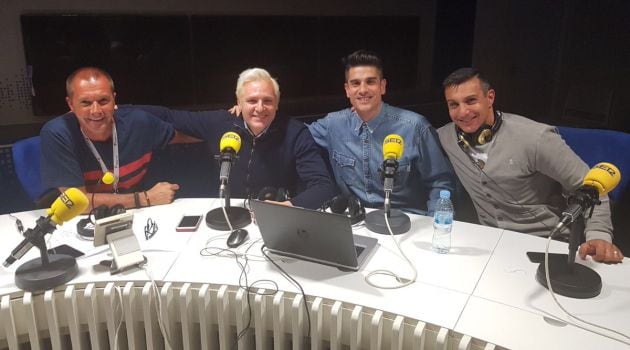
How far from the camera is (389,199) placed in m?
1.92

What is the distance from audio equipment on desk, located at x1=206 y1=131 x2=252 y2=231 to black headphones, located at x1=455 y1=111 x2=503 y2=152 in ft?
3.32

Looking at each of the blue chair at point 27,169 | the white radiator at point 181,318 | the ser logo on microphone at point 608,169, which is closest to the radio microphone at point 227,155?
the white radiator at point 181,318

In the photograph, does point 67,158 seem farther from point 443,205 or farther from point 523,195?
point 523,195

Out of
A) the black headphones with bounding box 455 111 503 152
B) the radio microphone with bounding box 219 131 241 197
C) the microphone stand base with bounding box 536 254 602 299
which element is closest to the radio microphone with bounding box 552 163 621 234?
the microphone stand base with bounding box 536 254 602 299

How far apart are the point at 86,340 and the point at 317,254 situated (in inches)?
33.9

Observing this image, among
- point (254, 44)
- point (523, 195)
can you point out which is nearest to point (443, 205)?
point (523, 195)

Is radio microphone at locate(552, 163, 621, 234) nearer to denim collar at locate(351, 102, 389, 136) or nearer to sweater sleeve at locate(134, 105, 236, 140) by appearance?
denim collar at locate(351, 102, 389, 136)

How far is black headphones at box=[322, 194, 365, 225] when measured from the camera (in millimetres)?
1971

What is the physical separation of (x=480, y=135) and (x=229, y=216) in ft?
3.74

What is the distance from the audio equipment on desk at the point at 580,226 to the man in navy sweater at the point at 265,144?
109 centimetres

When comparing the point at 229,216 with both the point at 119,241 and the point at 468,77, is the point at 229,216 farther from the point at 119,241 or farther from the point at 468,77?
the point at 468,77

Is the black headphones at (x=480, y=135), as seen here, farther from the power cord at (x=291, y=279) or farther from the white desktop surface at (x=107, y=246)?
the white desktop surface at (x=107, y=246)

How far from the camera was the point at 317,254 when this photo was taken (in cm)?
165

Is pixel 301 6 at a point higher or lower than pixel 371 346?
higher
